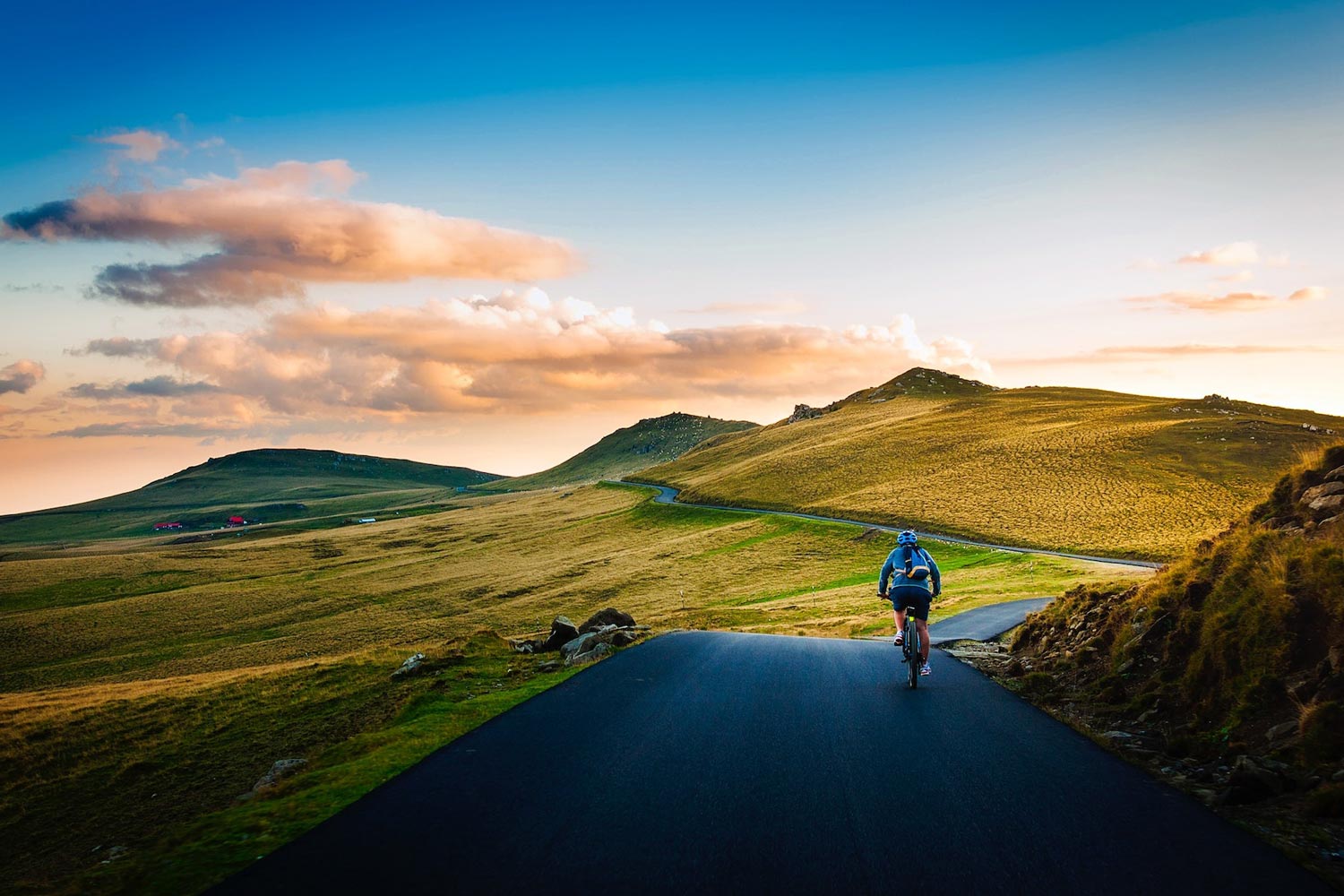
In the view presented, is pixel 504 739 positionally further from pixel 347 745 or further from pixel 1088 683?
pixel 1088 683

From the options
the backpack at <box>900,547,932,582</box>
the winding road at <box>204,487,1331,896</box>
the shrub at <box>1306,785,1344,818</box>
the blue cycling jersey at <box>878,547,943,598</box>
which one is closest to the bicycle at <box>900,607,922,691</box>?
the blue cycling jersey at <box>878,547,943,598</box>

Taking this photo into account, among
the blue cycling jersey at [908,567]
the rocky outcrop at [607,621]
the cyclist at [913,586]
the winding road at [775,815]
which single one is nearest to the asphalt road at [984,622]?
the cyclist at [913,586]

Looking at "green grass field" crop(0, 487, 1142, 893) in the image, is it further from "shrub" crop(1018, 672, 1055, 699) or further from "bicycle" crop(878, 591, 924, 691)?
"shrub" crop(1018, 672, 1055, 699)

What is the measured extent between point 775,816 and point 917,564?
27.1 feet

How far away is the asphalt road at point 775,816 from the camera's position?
6414 mm

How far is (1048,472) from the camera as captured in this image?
84500 mm

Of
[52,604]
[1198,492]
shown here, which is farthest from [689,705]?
[52,604]

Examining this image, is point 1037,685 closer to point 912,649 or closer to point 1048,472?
point 912,649

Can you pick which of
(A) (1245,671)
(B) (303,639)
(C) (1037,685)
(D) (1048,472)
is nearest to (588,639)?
(C) (1037,685)

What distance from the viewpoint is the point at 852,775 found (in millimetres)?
8977

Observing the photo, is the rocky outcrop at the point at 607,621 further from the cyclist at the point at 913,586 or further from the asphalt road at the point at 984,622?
the cyclist at the point at 913,586

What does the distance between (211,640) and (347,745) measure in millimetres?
61505

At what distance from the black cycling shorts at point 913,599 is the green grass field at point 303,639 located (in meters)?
8.20

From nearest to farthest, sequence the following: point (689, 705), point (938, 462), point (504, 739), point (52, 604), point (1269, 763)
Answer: point (1269, 763) → point (504, 739) → point (689, 705) → point (52, 604) → point (938, 462)
